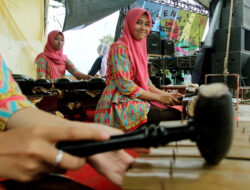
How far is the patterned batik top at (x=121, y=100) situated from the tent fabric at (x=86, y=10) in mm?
3555

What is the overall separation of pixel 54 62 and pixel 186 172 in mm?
3058

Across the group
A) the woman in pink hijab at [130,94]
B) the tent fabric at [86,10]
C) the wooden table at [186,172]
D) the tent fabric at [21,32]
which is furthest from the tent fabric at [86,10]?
the wooden table at [186,172]

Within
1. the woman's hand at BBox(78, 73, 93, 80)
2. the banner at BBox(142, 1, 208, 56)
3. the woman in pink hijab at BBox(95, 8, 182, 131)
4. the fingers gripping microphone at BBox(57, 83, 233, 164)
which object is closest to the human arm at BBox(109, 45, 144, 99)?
the woman in pink hijab at BBox(95, 8, 182, 131)

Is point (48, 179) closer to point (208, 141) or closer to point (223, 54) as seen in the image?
point (208, 141)

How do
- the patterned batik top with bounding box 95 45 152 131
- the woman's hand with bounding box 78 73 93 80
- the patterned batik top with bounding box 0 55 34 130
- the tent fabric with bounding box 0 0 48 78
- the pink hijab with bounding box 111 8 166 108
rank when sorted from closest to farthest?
the patterned batik top with bounding box 0 55 34 130
the patterned batik top with bounding box 95 45 152 131
the pink hijab with bounding box 111 8 166 108
the woman's hand with bounding box 78 73 93 80
the tent fabric with bounding box 0 0 48 78

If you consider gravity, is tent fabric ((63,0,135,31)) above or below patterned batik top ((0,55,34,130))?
above

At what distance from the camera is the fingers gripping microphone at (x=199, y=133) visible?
372mm

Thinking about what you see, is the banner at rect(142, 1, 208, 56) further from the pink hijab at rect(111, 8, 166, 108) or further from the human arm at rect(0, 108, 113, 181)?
the human arm at rect(0, 108, 113, 181)

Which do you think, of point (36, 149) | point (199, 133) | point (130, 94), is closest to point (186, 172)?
point (199, 133)

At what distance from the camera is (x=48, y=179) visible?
0.50 meters

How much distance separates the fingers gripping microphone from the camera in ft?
1.22

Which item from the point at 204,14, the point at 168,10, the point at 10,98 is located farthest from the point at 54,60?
the point at 204,14

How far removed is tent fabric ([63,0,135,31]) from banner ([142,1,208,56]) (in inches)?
152

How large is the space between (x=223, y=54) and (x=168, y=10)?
490cm
